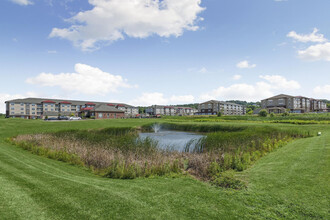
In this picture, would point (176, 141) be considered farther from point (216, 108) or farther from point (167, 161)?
point (216, 108)

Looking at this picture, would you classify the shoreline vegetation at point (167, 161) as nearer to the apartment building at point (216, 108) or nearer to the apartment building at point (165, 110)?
the apartment building at point (216, 108)

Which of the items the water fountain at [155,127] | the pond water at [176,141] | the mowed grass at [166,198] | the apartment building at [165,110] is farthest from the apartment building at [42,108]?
the mowed grass at [166,198]

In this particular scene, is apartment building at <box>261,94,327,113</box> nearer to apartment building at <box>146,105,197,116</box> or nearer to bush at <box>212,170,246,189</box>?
apartment building at <box>146,105,197,116</box>

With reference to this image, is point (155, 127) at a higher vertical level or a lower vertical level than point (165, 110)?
lower

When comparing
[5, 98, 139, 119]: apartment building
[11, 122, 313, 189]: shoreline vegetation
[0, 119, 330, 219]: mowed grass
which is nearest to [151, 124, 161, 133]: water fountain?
[11, 122, 313, 189]: shoreline vegetation

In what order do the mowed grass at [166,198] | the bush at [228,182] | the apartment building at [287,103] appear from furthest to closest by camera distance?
the apartment building at [287,103] < the bush at [228,182] < the mowed grass at [166,198]

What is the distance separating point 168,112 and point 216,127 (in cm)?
11461

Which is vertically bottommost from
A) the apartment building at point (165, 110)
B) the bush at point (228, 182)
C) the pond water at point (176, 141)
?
the pond water at point (176, 141)

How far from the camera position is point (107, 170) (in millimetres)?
8609

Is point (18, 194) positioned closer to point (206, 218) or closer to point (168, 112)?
point (206, 218)

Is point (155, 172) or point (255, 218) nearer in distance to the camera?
point (255, 218)

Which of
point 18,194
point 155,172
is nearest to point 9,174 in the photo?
point 18,194

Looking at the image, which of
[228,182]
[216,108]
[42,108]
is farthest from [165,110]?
[228,182]

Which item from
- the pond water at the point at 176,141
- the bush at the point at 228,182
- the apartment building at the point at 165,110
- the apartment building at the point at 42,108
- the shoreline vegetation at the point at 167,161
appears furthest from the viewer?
the apartment building at the point at 165,110
